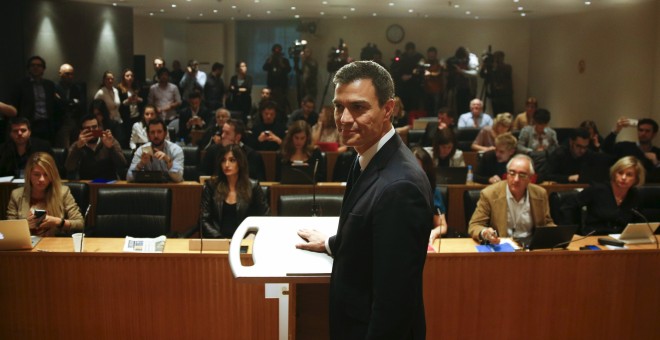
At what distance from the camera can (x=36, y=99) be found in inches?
334

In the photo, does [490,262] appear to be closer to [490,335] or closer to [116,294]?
[490,335]

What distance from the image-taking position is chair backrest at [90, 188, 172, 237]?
4.57 m

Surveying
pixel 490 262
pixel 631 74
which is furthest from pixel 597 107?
pixel 490 262

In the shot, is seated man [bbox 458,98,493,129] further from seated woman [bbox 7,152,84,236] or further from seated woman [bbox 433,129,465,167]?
seated woman [bbox 7,152,84,236]

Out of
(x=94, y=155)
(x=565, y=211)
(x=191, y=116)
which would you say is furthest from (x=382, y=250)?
(x=191, y=116)

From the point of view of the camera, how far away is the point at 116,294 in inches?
129

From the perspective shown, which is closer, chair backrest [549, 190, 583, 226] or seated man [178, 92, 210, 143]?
chair backrest [549, 190, 583, 226]

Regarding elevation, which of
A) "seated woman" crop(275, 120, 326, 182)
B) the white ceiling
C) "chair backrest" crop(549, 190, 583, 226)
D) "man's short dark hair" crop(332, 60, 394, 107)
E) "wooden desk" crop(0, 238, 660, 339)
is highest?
the white ceiling

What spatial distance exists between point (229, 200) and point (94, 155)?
2058 mm

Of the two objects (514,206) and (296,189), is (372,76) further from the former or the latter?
(296,189)

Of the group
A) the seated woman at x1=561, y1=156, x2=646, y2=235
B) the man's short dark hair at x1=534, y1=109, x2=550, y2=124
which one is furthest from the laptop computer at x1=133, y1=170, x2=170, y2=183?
the man's short dark hair at x1=534, y1=109, x2=550, y2=124

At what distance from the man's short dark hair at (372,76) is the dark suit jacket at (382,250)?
0.14m

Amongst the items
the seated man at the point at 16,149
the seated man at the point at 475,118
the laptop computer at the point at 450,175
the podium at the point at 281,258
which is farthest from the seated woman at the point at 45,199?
the seated man at the point at 475,118

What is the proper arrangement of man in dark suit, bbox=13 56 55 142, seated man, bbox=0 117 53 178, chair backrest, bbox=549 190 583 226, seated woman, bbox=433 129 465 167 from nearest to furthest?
1. chair backrest, bbox=549 190 583 226
2. seated man, bbox=0 117 53 178
3. seated woman, bbox=433 129 465 167
4. man in dark suit, bbox=13 56 55 142
